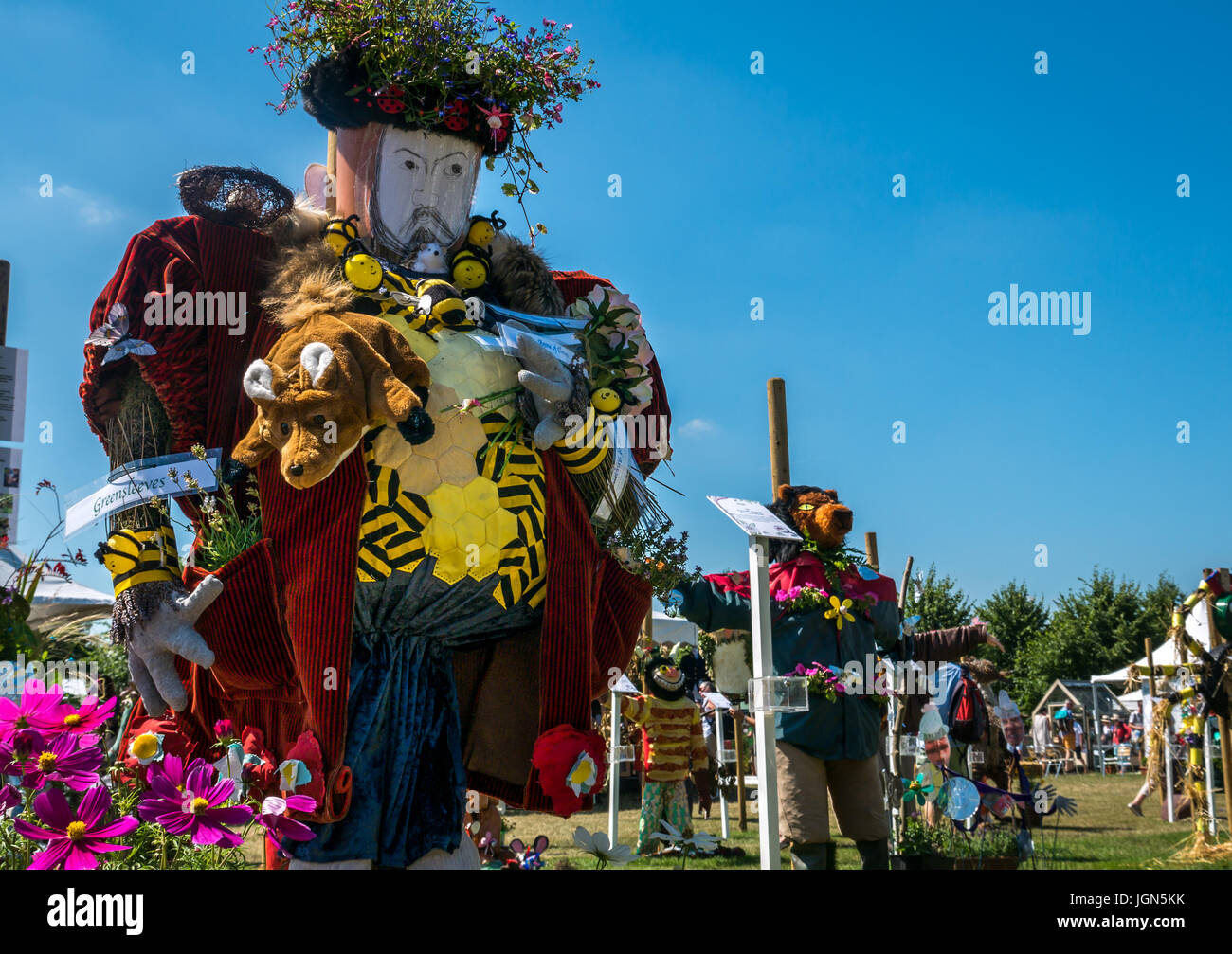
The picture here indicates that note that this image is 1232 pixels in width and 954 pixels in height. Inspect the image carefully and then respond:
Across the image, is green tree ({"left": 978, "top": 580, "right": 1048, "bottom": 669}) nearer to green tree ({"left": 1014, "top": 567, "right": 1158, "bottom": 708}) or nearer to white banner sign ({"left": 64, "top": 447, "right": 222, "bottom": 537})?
green tree ({"left": 1014, "top": 567, "right": 1158, "bottom": 708})

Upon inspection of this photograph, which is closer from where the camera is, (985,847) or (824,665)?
(824,665)

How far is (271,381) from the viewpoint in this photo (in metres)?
2.79

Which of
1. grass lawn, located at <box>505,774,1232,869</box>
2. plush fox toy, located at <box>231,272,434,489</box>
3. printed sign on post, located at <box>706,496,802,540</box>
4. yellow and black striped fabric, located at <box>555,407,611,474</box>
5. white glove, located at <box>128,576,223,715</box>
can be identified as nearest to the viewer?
plush fox toy, located at <box>231,272,434,489</box>

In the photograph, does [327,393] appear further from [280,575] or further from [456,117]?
[456,117]

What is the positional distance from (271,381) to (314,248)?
2.10 ft

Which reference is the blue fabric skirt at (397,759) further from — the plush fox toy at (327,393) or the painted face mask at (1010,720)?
the painted face mask at (1010,720)

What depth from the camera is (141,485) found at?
3.11 m

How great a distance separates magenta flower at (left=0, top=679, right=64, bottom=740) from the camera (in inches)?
85.7

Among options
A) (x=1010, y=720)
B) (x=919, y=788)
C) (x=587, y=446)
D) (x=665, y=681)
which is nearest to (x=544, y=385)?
(x=587, y=446)

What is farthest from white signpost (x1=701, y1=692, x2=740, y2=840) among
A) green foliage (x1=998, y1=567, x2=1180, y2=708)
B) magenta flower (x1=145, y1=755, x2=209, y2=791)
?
green foliage (x1=998, y1=567, x2=1180, y2=708)

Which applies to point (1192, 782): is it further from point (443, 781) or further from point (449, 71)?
point (449, 71)

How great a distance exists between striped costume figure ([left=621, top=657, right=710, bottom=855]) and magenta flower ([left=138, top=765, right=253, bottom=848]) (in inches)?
224

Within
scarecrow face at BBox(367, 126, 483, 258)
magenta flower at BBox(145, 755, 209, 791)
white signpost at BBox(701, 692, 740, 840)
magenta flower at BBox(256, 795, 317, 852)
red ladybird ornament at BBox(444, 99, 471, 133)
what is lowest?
white signpost at BBox(701, 692, 740, 840)

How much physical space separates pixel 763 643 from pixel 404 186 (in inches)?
75.9
